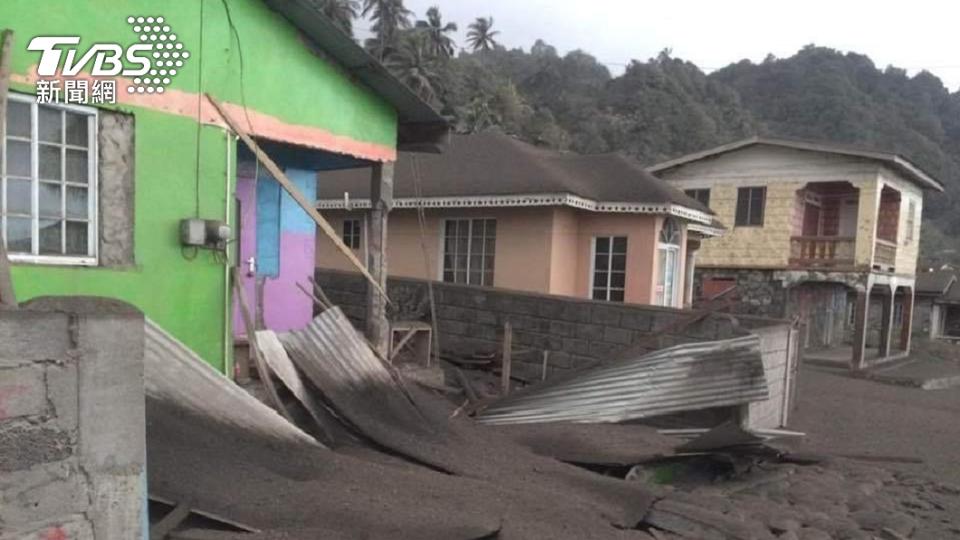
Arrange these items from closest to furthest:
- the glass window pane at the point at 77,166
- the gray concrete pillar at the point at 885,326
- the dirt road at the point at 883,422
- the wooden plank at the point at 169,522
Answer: the wooden plank at the point at 169,522 → the glass window pane at the point at 77,166 → the dirt road at the point at 883,422 → the gray concrete pillar at the point at 885,326

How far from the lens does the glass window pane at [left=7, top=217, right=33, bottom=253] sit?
15.8 ft

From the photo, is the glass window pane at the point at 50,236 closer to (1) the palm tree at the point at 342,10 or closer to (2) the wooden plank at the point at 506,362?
(2) the wooden plank at the point at 506,362

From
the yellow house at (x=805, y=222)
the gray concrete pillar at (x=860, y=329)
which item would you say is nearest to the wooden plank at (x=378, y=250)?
the yellow house at (x=805, y=222)

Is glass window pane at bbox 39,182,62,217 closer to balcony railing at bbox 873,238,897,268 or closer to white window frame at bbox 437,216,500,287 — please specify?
white window frame at bbox 437,216,500,287

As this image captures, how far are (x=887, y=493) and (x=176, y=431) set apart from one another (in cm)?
706

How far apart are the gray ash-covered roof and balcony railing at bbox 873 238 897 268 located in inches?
316

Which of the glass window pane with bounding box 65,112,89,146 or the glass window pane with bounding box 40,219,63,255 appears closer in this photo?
the glass window pane with bounding box 40,219,63,255

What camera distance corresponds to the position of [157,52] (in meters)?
5.55

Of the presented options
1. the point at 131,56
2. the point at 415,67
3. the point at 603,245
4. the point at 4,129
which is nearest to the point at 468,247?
the point at 603,245

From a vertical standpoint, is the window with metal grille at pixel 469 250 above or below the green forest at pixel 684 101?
below

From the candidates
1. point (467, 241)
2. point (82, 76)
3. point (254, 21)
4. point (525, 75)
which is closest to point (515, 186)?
point (467, 241)

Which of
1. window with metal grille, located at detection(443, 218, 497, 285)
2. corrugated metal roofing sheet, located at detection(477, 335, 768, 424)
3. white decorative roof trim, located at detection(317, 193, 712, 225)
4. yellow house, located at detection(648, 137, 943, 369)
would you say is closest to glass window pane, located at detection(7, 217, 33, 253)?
corrugated metal roofing sheet, located at detection(477, 335, 768, 424)

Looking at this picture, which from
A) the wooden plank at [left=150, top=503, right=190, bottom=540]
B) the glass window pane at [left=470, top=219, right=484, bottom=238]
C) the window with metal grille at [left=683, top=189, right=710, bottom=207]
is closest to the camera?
the wooden plank at [left=150, top=503, right=190, bottom=540]

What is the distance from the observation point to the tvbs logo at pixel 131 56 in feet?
15.9
